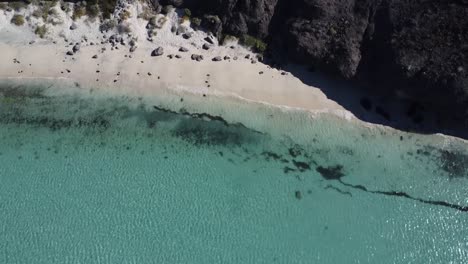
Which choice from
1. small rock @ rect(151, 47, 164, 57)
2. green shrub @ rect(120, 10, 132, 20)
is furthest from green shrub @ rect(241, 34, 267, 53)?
green shrub @ rect(120, 10, 132, 20)

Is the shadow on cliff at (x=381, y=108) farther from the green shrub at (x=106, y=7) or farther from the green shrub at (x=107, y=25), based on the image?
the green shrub at (x=106, y=7)

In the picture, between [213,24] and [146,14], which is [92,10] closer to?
[146,14]

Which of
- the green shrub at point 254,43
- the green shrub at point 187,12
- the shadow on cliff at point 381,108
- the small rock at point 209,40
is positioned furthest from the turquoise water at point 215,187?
the green shrub at point 187,12

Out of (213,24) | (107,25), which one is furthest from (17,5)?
(213,24)

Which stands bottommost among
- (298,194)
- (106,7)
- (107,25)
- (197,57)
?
(298,194)

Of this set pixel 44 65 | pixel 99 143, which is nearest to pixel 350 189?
pixel 99 143

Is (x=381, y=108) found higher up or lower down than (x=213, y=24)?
lower down

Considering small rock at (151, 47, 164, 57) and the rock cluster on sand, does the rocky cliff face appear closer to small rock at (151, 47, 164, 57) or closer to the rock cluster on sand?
the rock cluster on sand
